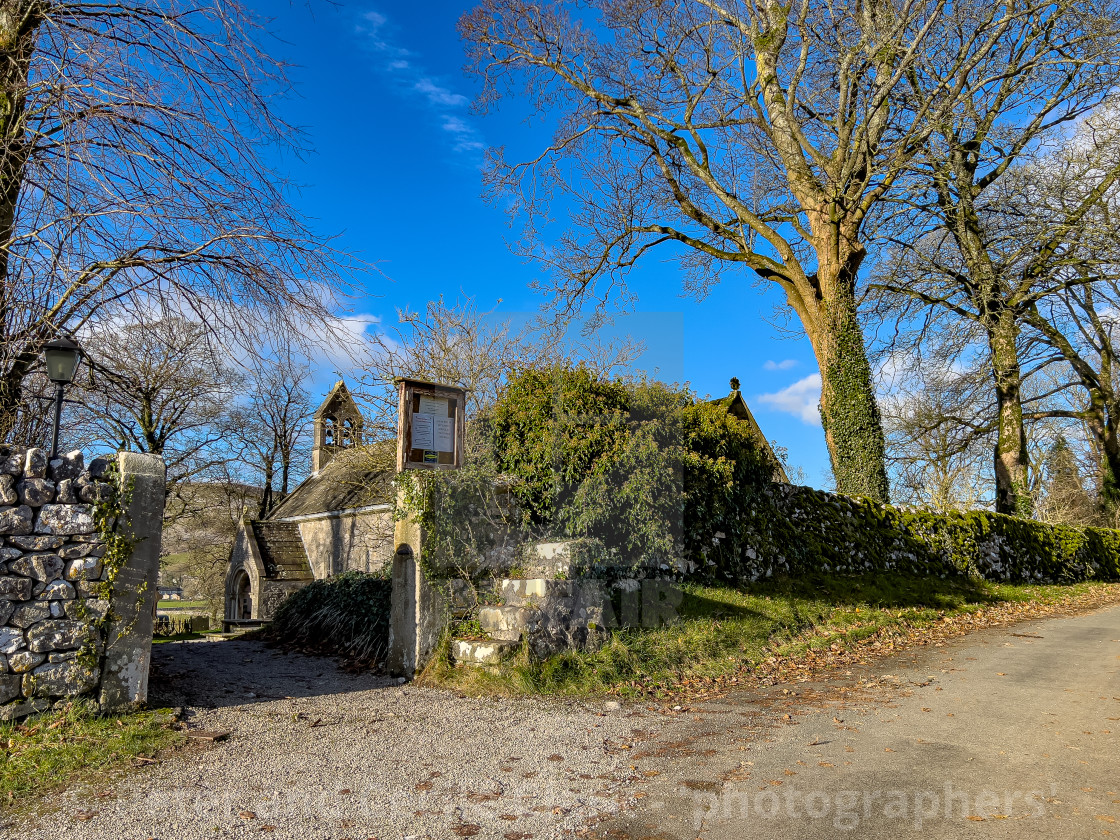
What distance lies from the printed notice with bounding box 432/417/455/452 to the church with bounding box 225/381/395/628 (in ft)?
35.0

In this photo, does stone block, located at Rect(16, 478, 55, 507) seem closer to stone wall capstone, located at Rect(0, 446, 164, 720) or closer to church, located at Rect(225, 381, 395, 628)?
stone wall capstone, located at Rect(0, 446, 164, 720)

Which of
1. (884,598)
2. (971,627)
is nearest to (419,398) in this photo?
(884,598)

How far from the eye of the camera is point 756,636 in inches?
342

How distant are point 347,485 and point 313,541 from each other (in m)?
2.81

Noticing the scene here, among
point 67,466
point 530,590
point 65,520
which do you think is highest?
point 67,466

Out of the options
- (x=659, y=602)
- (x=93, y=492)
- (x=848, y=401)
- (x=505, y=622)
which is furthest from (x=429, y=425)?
(x=848, y=401)

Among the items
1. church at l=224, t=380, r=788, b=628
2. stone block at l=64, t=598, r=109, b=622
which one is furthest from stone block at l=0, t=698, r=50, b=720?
church at l=224, t=380, r=788, b=628

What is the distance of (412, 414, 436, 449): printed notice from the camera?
8.24 metres

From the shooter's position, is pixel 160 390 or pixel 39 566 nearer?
pixel 39 566

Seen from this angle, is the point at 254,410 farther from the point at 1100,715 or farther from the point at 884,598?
the point at 1100,715

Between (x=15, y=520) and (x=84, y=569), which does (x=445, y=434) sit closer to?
→ (x=84, y=569)

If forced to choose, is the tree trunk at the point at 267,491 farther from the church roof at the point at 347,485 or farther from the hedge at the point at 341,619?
the hedge at the point at 341,619

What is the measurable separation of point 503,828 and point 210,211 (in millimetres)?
4986

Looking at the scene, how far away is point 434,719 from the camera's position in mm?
6031
